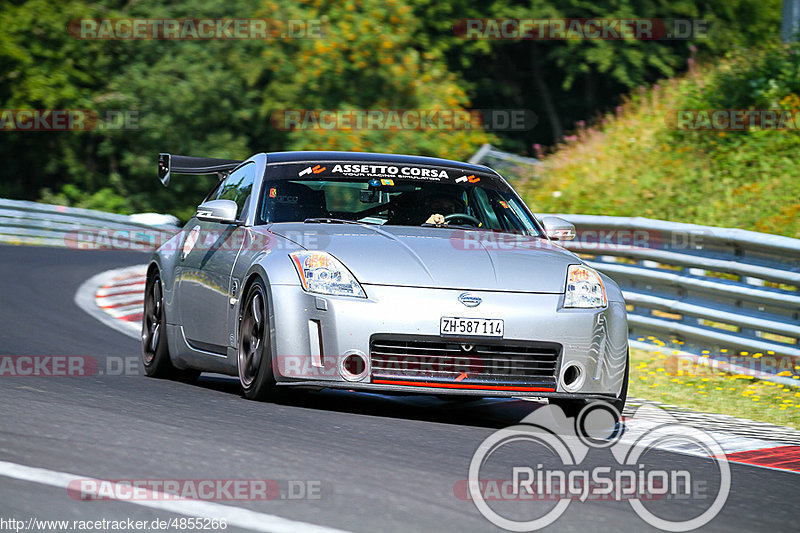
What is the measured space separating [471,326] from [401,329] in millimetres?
363

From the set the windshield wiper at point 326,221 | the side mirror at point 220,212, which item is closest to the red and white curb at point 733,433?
the windshield wiper at point 326,221

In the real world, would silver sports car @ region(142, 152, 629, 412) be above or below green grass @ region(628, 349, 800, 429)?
above

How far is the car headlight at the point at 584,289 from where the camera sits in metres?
7.54

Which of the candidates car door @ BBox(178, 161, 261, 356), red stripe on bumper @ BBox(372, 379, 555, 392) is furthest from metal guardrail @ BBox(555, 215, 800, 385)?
car door @ BBox(178, 161, 261, 356)

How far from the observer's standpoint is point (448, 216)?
8602mm

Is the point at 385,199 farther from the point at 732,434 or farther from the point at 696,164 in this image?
the point at 696,164

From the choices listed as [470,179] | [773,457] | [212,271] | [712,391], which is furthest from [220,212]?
[712,391]

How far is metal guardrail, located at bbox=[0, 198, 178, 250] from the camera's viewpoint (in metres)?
28.4

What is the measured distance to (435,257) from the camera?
7.50 m

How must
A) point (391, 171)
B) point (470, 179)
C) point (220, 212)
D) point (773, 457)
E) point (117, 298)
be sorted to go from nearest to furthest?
1. point (773, 457)
2. point (220, 212)
3. point (391, 171)
4. point (470, 179)
5. point (117, 298)

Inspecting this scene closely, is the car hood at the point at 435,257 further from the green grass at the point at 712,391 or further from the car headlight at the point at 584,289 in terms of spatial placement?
the green grass at the point at 712,391

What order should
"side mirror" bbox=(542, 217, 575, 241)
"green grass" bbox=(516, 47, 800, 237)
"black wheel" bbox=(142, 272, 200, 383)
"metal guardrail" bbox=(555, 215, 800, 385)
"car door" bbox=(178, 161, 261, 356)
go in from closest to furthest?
"car door" bbox=(178, 161, 261, 356) → "side mirror" bbox=(542, 217, 575, 241) → "black wheel" bbox=(142, 272, 200, 383) → "metal guardrail" bbox=(555, 215, 800, 385) → "green grass" bbox=(516, 47, 800, 237)

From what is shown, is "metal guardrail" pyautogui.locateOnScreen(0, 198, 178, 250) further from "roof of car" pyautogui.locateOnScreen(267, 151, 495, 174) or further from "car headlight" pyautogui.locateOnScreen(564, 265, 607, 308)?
"car headlight" pyautogui.locateOnScreen(564, 265, 607, 308)

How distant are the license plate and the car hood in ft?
0.60
